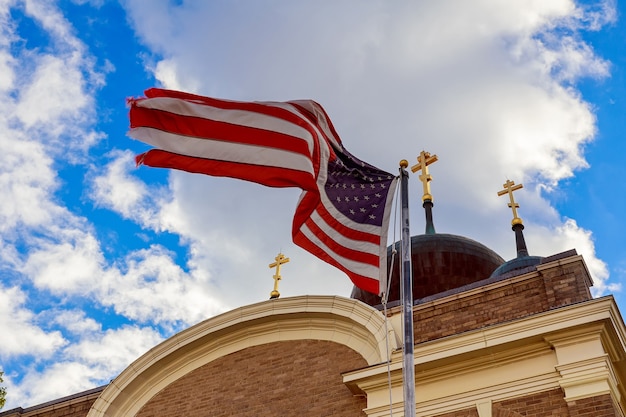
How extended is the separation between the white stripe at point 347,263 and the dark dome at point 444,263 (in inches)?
377

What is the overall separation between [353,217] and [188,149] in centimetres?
213

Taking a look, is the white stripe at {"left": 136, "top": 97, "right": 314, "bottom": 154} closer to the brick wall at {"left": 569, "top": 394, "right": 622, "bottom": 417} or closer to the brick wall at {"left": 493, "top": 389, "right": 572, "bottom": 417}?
the brick wall at {"left": 493, "top": 389, "right": 572, "bottom": 417}

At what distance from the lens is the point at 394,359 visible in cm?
1180

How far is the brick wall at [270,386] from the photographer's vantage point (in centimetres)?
1264

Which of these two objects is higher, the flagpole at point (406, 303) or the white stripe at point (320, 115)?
the white stripe at point (320, 115)

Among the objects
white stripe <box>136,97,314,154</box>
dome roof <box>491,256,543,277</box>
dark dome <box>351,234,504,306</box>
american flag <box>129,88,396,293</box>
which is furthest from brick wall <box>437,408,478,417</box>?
dark dome <box>351,234,504,306</box>

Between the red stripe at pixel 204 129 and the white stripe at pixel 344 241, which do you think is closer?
the white stripe at pixel 344 241

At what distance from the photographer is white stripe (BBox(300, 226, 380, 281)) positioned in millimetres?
8930

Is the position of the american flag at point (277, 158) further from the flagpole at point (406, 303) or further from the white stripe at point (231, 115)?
the flagpole at point (406, 303)

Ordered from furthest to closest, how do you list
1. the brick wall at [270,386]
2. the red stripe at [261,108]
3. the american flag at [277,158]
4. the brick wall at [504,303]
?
1. the brick wall at [270,386]
2. the brick wall at [504,303]
3. the red stripe at [261,108]
4. the american flag at [277,158]

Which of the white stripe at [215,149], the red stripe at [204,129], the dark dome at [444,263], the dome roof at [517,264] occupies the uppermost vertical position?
the dark dome at [444,263]

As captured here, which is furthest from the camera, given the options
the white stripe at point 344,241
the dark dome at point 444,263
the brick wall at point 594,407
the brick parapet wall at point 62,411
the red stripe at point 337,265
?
the dark dome at point 444,263

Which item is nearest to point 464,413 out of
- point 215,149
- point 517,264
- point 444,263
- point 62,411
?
point 215,149

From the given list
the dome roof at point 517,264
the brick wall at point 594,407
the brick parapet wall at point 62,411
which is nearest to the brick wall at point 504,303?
the brick wall at point 594,407
